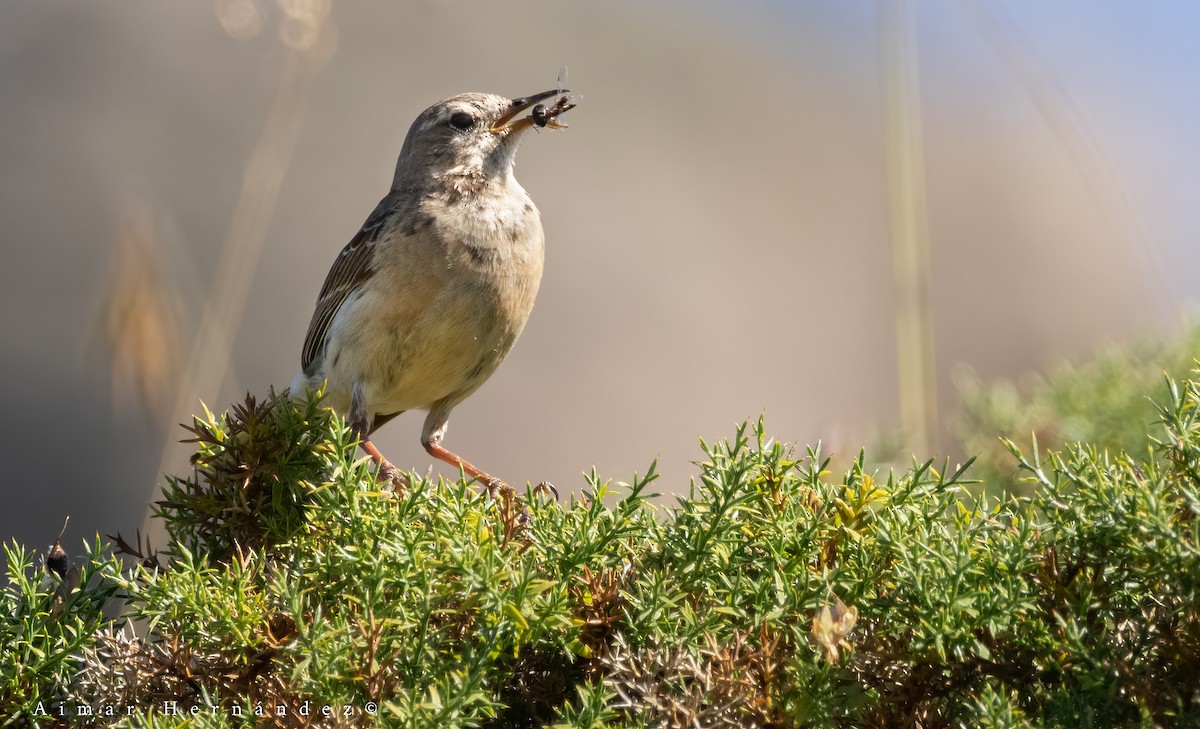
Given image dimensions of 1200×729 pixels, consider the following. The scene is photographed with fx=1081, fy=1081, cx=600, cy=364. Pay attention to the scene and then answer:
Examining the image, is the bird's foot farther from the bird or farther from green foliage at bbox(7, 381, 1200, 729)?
the bird

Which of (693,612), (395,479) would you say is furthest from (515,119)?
(693,612)

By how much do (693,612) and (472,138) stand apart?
3.54 metres

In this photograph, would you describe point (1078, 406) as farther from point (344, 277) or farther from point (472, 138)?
point (344, 277)

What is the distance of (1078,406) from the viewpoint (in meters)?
3.55

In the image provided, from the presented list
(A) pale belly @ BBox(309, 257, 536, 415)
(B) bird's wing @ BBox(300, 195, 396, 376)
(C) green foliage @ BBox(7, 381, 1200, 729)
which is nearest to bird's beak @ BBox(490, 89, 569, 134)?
(B) bird's wing @ BBox(300, 195, 396, 376)

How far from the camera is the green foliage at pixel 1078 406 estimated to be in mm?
3359

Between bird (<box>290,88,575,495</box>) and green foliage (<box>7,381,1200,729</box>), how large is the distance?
2.07 m

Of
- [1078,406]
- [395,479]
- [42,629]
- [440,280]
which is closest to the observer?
[42,629]

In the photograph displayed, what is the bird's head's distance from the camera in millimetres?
4688

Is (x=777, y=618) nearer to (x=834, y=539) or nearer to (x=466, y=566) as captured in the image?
(x=834, y=539)

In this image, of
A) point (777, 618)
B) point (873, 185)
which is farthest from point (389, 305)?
point (873, 185)

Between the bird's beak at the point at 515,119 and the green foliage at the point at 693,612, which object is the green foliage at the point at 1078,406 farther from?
the bird's beak at the point at 515,119

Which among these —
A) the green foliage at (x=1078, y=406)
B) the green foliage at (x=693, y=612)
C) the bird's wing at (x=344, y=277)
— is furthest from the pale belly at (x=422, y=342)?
the green foliage at (x=693, y=612)

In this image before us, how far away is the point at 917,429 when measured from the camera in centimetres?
340
